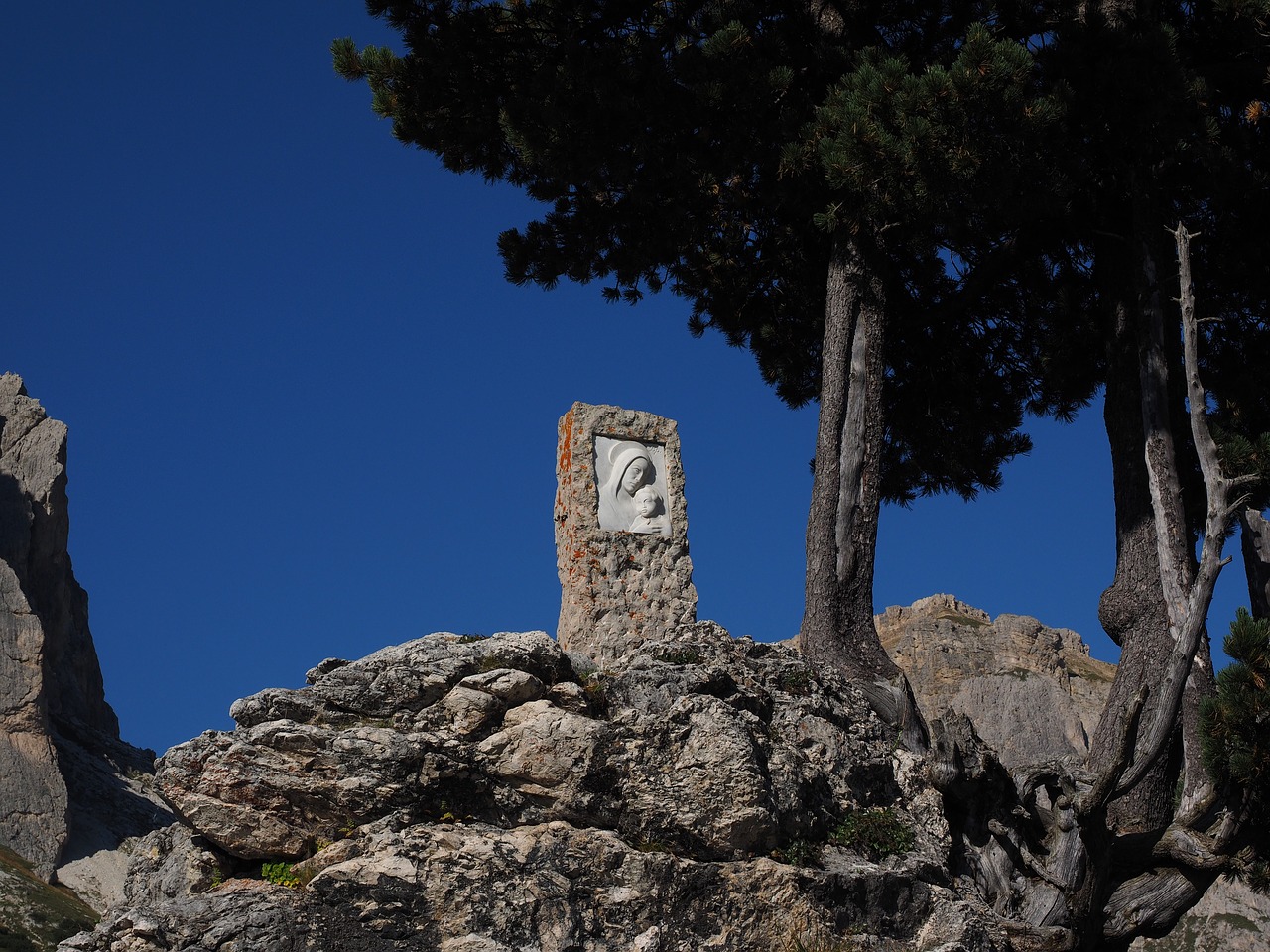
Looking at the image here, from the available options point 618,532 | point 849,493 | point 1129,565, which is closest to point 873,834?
point 849,493

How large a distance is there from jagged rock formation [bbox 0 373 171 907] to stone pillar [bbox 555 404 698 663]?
54.9m

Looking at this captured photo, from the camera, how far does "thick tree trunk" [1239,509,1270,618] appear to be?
57.2ft

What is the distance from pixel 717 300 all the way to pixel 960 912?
31.7 ft

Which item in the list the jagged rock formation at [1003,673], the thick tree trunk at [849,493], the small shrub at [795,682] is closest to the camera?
the small shrub at [795,682]

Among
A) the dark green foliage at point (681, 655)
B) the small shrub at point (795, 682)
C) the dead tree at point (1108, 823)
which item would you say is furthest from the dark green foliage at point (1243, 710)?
the dark green foliage at point (681, 655)

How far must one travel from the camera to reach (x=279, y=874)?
979 cm

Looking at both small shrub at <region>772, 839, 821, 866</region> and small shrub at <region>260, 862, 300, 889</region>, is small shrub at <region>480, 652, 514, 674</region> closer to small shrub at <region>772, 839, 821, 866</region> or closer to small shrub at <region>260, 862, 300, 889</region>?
small shrub at <region>260, 862, 300, 889</region>

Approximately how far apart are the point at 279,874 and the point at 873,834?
4.47m

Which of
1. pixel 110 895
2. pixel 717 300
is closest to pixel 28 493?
pixel 110 895

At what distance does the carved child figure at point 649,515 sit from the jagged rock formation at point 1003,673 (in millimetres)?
19464

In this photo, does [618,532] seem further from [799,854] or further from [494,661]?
[799,854]

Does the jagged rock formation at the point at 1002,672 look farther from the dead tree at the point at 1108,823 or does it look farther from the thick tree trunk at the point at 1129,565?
the dead tree at the point at 1108,823

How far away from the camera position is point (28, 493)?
277ft

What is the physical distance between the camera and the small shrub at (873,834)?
1088cm
